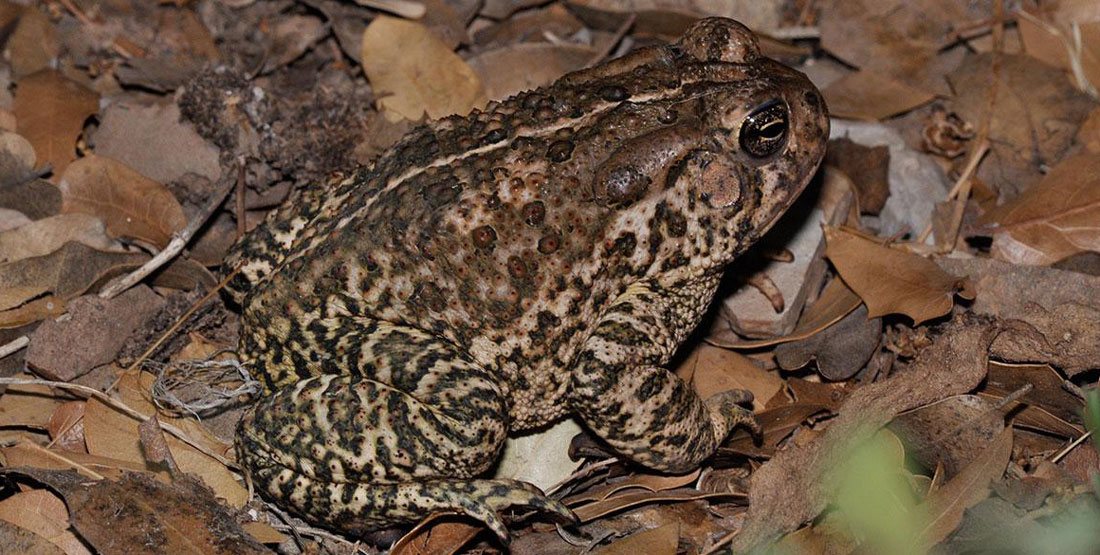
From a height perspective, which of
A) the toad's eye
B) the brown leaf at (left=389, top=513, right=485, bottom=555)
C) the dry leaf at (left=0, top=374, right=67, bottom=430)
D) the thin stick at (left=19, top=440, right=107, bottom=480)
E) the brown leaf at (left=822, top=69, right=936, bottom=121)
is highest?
the toad's eye

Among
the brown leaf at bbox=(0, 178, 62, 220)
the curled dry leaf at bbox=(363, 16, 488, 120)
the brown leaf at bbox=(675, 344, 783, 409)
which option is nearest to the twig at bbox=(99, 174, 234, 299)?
the brown leaf at bbox=(0, 178, 62, 220)

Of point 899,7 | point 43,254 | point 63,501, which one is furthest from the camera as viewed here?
point 899,7

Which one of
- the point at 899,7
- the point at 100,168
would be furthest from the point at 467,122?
the point at 899,7

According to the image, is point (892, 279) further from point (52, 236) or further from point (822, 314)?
point (52, 236)

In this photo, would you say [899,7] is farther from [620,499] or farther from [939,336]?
[620,499]

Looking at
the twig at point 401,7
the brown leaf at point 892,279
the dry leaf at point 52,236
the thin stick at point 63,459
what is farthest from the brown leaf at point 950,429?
the dry leaf at point 52,236

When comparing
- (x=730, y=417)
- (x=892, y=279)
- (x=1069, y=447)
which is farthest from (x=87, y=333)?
(x=1069, y=447)

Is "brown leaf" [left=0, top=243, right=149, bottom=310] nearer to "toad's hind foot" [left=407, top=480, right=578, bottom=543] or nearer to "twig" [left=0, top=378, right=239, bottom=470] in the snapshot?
"twig" [left=0, top=378, right=239, bottom=470]
